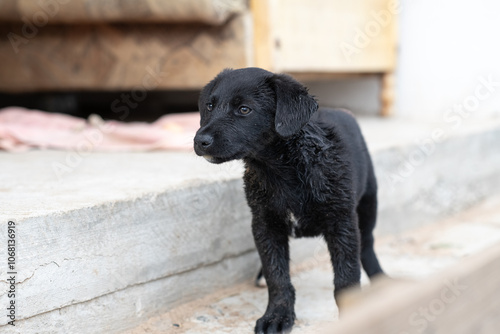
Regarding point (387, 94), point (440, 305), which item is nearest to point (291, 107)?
point (440, 305)

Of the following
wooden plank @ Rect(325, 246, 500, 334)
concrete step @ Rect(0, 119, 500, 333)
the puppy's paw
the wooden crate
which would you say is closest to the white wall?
the wooden crate

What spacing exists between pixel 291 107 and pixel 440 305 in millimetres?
1020

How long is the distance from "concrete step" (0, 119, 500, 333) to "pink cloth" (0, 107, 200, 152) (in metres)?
0.18

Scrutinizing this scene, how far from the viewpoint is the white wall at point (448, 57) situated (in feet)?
15.1

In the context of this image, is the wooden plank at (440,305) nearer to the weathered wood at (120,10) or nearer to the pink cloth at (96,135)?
the pink cloth at (96,135)

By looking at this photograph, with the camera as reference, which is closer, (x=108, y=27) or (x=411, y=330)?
(x=411, y=330)

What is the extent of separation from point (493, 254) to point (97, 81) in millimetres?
3858

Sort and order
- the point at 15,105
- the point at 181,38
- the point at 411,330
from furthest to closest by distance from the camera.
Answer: the point at 15,105, the point at 181,38, the point at 411,330

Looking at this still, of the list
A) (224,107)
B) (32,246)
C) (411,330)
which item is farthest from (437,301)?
(32,246)

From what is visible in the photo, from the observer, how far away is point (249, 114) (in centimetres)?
196

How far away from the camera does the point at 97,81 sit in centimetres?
452

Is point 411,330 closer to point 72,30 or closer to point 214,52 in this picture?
point 214,52

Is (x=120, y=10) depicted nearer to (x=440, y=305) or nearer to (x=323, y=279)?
(x=323, y=279)

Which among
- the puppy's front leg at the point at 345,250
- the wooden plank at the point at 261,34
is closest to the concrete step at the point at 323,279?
the puppy's front leg at the point at 345,250
